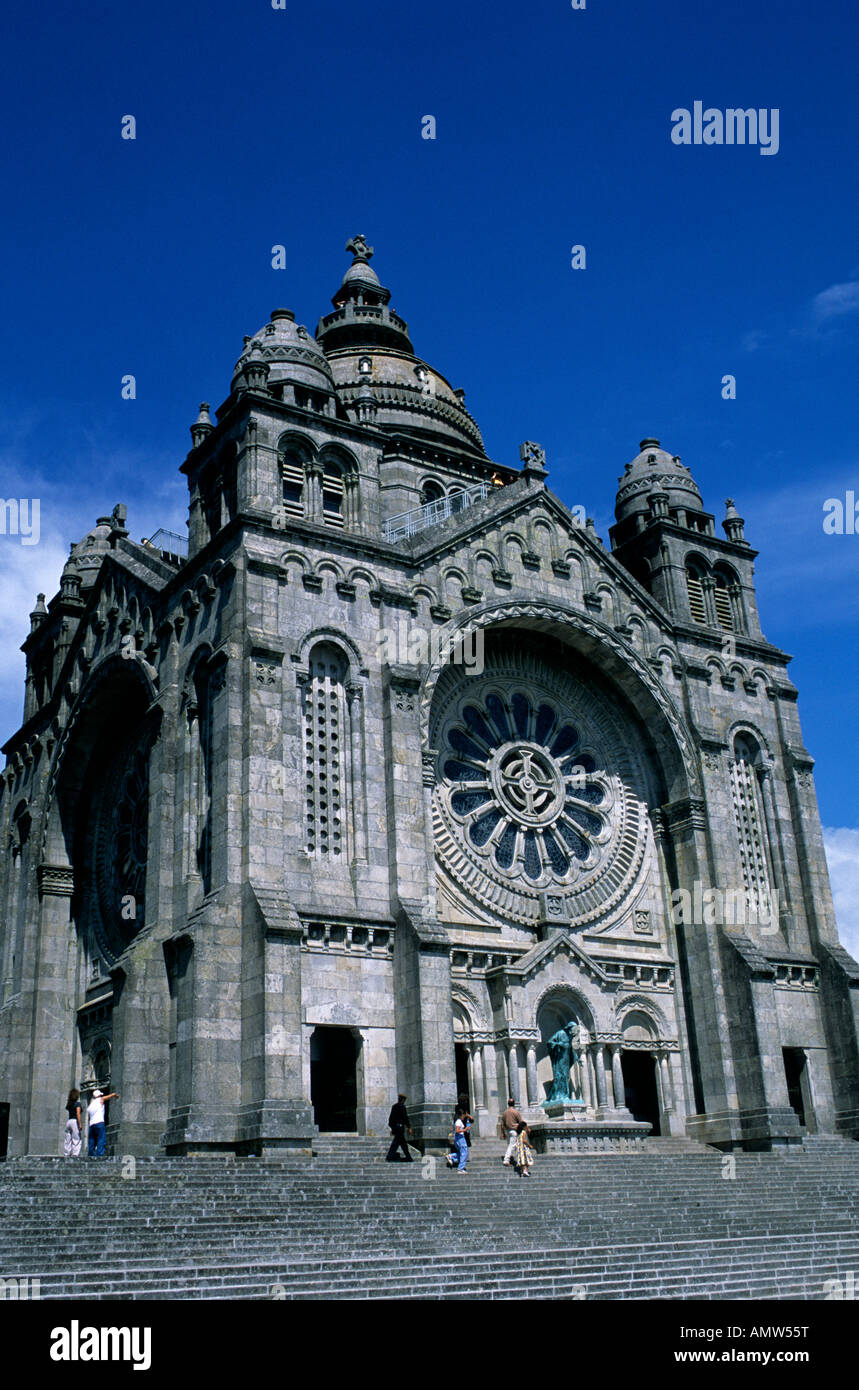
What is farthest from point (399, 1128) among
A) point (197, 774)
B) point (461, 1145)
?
point (197, 774)

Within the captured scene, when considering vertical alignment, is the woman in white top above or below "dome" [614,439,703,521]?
below

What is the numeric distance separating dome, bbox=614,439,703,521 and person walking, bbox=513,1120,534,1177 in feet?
71.7

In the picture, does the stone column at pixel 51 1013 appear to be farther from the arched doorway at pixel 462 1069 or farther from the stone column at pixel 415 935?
the stone column at pixel 415 935

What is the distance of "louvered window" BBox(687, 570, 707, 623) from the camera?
38625 millimetres

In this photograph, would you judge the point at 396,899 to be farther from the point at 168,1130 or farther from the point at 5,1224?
the point at 5,1224

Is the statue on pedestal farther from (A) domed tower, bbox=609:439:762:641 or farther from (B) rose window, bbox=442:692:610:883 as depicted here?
(A) domed tower, bbox=609:439:762:641

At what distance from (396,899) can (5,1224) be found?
12416 mm

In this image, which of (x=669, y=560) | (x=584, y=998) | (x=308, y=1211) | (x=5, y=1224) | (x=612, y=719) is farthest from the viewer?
(x=669, y=560)

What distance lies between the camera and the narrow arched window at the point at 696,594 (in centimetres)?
3862

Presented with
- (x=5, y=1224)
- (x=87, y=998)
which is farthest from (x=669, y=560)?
(x=5, y=1224)

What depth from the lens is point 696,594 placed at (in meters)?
39.1

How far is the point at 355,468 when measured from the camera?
32.5 metres

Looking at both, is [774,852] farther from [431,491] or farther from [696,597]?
[431,491]

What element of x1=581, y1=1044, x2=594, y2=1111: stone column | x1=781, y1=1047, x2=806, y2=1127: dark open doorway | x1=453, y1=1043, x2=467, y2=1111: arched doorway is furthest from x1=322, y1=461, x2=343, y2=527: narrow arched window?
x1=781, y1=1047, x2=806, y2=1127: dark open doorway
